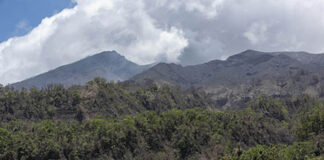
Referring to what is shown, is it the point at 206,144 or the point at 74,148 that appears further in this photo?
the point at 206,144

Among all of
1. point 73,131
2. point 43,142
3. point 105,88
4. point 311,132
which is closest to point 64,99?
point 105,88

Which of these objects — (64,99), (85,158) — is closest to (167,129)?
(85,158)

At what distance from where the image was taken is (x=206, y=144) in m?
110

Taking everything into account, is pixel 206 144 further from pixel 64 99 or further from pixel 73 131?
pixel 64 99

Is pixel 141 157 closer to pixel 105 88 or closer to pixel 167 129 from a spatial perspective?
pixel 167 129

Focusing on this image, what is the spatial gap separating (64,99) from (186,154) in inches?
3333

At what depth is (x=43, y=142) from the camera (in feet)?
327

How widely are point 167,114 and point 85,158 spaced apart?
33907 mm

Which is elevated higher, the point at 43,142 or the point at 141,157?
the point at 43,142

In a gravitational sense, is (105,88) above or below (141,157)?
above

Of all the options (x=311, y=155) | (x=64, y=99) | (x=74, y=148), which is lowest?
(x=311, y=155)

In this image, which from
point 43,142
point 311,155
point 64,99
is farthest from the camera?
point 64,99

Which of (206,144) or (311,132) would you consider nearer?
(311,132)

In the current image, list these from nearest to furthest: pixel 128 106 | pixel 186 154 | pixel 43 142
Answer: pixel 43 142 < pixel 186 154 < pixel 128 106
